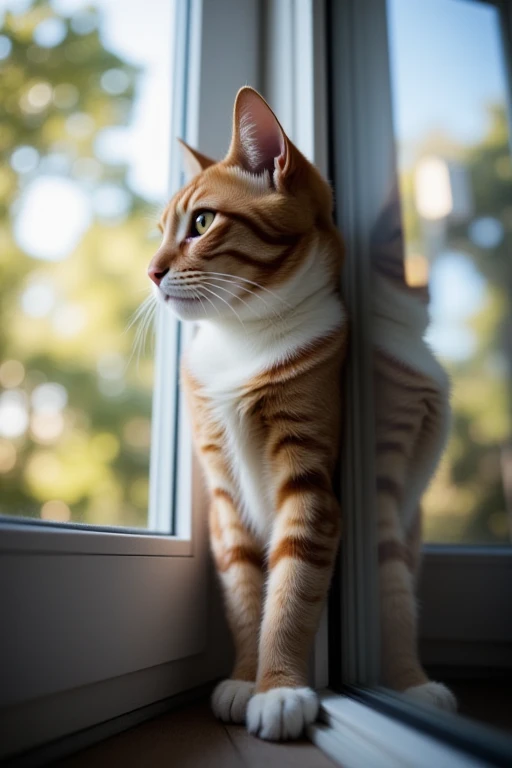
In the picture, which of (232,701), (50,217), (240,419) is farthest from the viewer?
(50,217)

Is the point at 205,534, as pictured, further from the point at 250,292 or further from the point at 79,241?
the point at 79,241

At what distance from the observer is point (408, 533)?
3.38 ft

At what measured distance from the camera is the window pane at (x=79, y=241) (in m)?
1.36

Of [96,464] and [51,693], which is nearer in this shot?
[51,693]

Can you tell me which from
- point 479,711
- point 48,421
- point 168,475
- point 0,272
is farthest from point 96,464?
point 479,711

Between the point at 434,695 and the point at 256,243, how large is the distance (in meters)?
0.74

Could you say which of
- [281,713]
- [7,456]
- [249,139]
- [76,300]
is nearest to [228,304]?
[249,139]

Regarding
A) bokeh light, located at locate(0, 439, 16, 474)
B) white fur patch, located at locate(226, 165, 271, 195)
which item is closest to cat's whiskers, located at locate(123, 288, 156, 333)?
white fur patch, located at locate(226, 165, 271, 195)

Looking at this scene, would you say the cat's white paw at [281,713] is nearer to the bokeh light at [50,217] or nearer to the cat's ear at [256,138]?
the cat's ear at [256,138]

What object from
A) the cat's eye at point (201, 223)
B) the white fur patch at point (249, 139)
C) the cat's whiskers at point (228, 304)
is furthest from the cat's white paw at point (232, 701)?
the white fur patch at point (249, 139)

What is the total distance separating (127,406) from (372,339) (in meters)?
1.22

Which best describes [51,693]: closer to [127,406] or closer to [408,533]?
[408,533]

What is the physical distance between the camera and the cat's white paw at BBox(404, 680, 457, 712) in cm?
73

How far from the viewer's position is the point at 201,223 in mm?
1070
